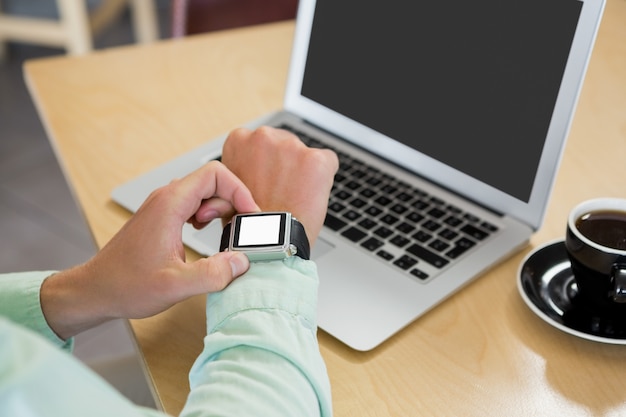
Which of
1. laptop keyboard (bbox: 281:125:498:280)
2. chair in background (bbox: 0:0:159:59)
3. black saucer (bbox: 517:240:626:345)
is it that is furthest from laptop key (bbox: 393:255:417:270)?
chair in background (bbox: 0:0:159:59)

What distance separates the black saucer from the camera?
75cm

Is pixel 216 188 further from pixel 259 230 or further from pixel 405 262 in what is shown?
pixel 405 262

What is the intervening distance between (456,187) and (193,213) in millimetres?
311

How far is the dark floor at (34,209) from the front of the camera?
1830mm

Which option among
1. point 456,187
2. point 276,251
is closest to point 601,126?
point 456,187

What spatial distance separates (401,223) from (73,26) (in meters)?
2.06

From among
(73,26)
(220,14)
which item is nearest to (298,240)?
(220,14)

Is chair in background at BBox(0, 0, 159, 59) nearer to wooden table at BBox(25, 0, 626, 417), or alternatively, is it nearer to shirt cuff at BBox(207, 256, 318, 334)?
wooden table at BBox(25, 0, 626, 417)

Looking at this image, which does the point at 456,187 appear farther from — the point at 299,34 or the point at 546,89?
the point at 299,34

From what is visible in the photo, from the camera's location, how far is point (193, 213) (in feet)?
2.51

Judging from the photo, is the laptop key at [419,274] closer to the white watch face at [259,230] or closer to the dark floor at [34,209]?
the white watch face at [259,230]

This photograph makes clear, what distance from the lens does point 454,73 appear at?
2.93 ft

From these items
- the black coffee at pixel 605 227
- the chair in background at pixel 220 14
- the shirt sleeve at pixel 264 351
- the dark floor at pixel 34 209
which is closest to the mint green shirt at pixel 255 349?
the shirt sleeve at pixel 264 351

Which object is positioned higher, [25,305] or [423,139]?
[423,139]
